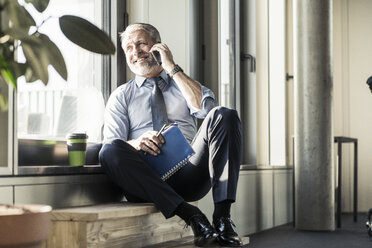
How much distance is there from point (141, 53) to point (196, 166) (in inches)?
23.5

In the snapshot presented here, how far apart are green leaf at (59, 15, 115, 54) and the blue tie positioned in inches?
67.1

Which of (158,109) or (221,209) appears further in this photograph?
(158,109)

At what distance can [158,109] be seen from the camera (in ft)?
8.98

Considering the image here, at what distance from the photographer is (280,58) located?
4.93 metres

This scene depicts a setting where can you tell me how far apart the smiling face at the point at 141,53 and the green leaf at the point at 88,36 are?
178cm

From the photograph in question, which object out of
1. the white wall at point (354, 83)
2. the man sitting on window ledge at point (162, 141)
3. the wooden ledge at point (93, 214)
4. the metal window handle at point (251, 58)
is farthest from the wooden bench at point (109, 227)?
the white wall at point (354, 83)

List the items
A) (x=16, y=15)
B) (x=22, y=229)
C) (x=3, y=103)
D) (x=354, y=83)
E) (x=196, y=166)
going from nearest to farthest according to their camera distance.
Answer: (x=16, y=15) → (x=3, y=103) → (x=22, y=229) → (x=196, y=166) → (x=354, y=83)

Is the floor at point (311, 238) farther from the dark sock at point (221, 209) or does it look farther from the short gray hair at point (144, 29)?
the short gray hair at point (144, 29)

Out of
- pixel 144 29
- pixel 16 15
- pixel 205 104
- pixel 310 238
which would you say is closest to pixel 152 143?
pixel 205 104

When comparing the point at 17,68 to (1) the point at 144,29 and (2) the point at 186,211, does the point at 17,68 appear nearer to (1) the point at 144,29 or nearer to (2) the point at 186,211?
(2) the point at 186,211

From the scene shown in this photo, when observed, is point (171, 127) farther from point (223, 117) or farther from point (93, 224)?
point (93, 224)

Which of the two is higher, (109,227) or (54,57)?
(54,57)

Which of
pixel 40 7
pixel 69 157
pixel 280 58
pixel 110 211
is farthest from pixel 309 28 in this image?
pixel 40 7

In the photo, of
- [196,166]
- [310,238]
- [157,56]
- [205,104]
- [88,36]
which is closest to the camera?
[88,36]
